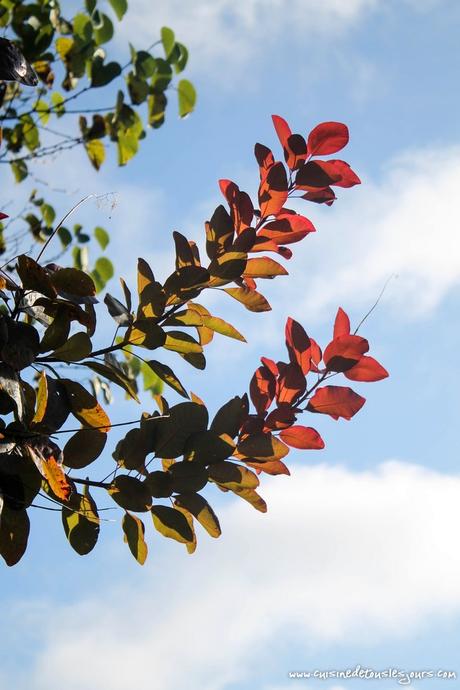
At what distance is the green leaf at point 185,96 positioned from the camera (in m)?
2.89

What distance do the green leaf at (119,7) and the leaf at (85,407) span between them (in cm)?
209

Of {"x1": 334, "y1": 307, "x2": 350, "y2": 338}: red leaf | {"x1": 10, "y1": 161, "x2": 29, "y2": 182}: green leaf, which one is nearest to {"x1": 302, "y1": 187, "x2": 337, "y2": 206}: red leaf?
{"x1": 334, "y1": 307, "x2": 350, "y2": 338}: red leaf

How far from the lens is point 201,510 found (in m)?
1.01

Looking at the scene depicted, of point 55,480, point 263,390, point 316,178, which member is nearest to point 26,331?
point 55,480

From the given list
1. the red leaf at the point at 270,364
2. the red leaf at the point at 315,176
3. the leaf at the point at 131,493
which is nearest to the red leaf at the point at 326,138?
the red leaf at the point at 315,176

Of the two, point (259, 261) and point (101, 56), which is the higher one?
point (101, 56)

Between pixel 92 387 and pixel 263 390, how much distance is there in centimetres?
159

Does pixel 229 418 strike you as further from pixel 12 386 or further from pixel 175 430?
pixel 12 386

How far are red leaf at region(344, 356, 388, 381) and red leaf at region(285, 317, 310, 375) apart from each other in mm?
60

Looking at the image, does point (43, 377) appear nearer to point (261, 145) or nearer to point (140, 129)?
point (261, 145)

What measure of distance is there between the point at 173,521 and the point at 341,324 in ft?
1.13

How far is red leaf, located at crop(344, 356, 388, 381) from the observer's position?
3.54 feet

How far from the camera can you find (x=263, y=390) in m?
1.06

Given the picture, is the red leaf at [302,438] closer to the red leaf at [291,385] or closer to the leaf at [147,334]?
the red leaf at [291,385]
